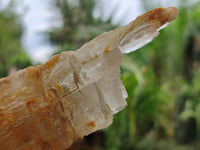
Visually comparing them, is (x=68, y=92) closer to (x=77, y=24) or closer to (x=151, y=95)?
(x=151, y=95)

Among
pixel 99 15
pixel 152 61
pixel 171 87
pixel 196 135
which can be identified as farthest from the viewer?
pixel 152 61

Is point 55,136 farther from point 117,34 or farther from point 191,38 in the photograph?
point 191,38

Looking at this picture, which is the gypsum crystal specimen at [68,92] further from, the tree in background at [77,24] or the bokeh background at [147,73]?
the tree in background at [77,24]

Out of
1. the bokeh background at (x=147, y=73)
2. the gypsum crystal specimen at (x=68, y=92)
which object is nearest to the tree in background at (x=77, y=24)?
the bokeh background at (x=147, y=73)

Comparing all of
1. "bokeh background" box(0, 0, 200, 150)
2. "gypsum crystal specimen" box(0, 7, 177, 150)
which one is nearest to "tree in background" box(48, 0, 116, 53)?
"bokeh background" box(0, 0, 200, 150)

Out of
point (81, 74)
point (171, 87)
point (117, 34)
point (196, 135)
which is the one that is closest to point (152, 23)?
point (117, 34)

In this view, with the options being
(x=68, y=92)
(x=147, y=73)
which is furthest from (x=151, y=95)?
(x=68, y=92)
